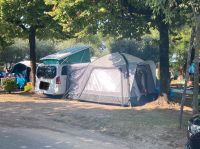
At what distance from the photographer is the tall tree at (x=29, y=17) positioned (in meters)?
19.0

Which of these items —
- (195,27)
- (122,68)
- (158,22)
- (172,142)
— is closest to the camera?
(172,142)

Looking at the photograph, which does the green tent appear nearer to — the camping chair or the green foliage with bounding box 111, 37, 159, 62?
the camping chair

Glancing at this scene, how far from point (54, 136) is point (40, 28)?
11575mm

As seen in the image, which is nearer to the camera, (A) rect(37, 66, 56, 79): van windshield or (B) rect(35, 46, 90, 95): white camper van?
(B) rect(35, 46, 90, 95): white camper van

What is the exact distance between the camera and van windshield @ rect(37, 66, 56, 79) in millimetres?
18983

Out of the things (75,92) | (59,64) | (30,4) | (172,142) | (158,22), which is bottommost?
(172,142)

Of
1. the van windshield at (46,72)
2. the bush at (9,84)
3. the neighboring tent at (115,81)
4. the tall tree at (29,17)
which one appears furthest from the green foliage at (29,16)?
the neighboring tent at (115,81)

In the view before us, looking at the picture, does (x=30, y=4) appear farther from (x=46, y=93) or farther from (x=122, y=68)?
(x=122, y=68)

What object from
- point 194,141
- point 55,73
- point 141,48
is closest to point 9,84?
point 55,73

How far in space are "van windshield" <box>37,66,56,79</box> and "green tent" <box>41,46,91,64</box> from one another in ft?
1.47

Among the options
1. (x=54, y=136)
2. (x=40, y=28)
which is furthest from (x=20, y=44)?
(x=54, y=136)

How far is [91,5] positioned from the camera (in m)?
14.1

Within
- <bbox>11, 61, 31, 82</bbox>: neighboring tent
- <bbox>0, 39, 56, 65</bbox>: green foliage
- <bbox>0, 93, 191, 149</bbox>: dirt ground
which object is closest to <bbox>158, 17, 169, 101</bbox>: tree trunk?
<bbox>0, 93, 191, 149</bbox>: dirt ground

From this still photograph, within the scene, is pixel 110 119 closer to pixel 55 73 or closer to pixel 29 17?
pixel 55 73
